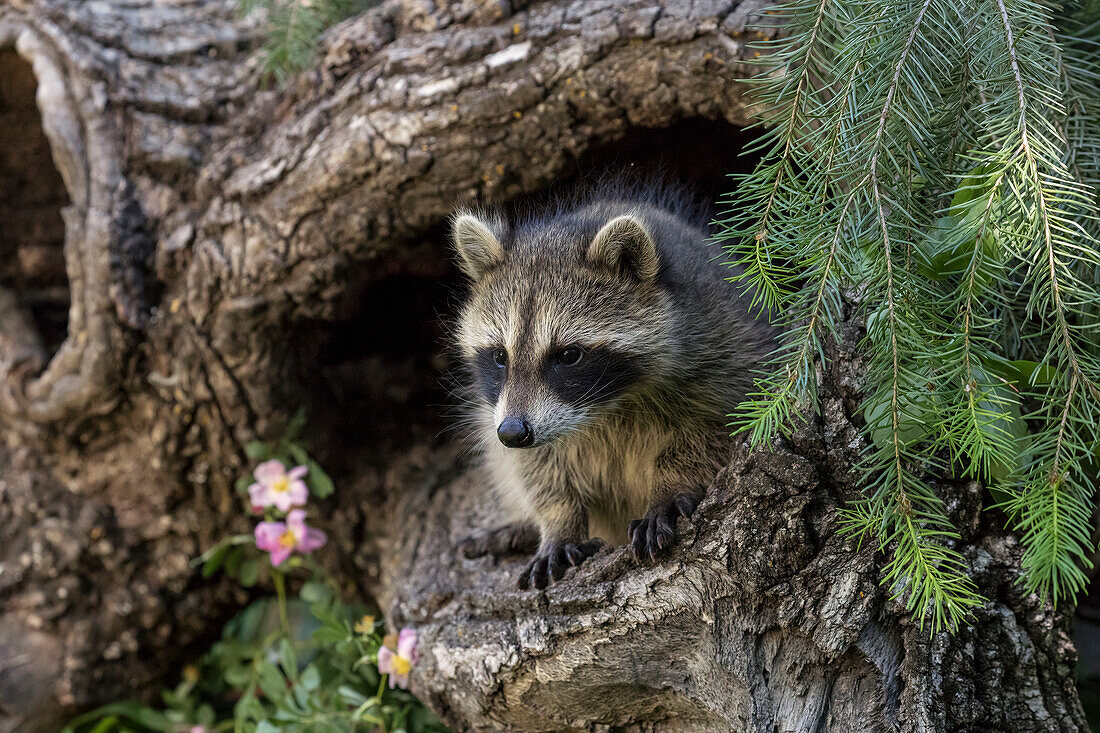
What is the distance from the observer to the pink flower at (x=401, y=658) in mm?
3121

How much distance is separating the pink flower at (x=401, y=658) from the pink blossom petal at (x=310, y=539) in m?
0.76

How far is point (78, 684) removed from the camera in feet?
13.2

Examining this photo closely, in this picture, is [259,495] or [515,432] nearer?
[515,432]

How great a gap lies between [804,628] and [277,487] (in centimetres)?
240

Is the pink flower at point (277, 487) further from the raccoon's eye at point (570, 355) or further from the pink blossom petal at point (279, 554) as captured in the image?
the raccoon's eye at point (570, 355)

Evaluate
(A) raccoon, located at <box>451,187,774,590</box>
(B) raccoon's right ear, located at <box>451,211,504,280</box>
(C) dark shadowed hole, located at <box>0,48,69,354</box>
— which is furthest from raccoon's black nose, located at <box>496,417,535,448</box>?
(C) dark shadowed hole, located at <box>0,48,69,354</box>

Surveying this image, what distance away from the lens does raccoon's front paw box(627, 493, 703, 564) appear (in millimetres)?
2502

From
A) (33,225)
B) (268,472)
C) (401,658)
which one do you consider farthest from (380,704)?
(33,225)

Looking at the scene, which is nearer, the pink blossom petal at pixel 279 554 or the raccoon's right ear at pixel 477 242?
the raccoon's right ear at pixel 477 242

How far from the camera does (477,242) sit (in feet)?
10.4

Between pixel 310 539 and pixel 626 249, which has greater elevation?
pixel 626 249

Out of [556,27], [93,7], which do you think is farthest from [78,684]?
[556,27]

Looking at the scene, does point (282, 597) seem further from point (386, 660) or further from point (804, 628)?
point (804, 628)

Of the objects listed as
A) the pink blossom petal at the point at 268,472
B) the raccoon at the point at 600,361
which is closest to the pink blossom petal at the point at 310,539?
the pink blossom petal at the point at 268,472
